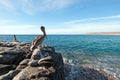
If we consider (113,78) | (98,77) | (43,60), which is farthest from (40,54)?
(113,78)

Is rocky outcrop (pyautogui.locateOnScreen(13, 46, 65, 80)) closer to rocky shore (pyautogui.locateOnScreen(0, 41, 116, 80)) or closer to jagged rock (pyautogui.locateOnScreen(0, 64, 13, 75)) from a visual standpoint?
rocky shore (pyautogui.locateOnScreen(0, 41, 116, 80))

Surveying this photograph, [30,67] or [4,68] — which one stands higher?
[30,67]

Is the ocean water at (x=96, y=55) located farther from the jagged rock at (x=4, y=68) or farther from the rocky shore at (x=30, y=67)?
the jagged rock at (x=4, y=68)

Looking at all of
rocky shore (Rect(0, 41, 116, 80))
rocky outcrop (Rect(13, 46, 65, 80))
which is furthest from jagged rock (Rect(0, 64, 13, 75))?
rocky outcrop (Rect(13, 46, 65, 80))

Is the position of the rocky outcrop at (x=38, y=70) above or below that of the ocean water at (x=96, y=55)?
above

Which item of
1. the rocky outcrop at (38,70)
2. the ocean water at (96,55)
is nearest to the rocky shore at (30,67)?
the rocky outcrop at (38,70)

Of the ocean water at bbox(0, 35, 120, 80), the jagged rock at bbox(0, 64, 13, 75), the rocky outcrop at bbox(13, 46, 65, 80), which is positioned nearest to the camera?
the rocky outcrop at bbox(13, 46, 65, 80)

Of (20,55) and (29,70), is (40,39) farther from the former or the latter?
(29,70)

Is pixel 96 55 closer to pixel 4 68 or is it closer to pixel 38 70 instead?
pixel 4 68

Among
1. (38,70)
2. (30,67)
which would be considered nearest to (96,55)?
(30,67)

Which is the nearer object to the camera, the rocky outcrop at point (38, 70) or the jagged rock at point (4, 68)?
the rocky outcrop at point (38, 70)

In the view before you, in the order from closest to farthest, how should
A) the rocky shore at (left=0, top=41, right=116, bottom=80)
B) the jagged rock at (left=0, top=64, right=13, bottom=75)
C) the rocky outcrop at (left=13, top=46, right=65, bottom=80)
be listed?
the rocky outcrop at (left=13, top=46, right=65, bottom=80)
the rocky shore at (left=0, top=41, right=116, bottom=80)
the jagged rock at (left=0, top=64, right=13, bottom=75)

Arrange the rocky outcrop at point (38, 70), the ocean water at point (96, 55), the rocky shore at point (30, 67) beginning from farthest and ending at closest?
the ocean water at point (96, 55)
the rocky shore at point (30, 67)
the rocky outcrop at point (38, 70)

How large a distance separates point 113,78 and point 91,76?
2.39 meters
